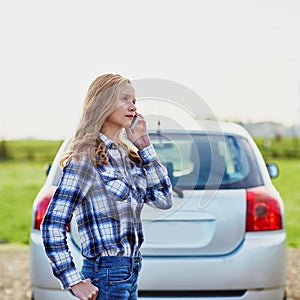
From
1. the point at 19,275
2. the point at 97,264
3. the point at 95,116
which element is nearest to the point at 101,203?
the point at 97,264

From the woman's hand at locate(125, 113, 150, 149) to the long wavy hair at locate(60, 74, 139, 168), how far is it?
15 centimetres

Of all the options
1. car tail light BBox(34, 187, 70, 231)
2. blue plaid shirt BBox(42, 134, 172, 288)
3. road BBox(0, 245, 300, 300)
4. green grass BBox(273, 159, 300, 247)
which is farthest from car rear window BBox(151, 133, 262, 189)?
green grass BBox(273, 159, 300, 247)

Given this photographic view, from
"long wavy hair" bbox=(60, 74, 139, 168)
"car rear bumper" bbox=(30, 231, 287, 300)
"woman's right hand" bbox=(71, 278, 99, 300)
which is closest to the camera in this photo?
"woman's right hand" bbox=(71, 278, 99, 300)

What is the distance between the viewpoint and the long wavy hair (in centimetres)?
272

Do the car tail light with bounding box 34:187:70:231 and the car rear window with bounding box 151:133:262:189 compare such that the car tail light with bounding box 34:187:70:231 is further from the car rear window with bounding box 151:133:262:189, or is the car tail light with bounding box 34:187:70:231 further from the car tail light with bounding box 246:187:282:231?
the car tail light with bounding box 246:187:282:231

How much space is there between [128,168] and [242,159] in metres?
2.35

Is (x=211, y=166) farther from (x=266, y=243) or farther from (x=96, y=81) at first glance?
(x=96, y=81)

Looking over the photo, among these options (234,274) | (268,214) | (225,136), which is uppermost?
(225,136)

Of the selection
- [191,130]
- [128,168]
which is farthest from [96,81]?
[191,130]

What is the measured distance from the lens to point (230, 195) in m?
4.70

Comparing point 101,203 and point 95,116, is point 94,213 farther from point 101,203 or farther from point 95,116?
point 95,116

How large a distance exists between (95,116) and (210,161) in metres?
2.48

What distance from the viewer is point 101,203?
106 inches

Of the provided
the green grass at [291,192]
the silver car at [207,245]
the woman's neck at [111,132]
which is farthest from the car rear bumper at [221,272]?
the green grass at [291,192]
